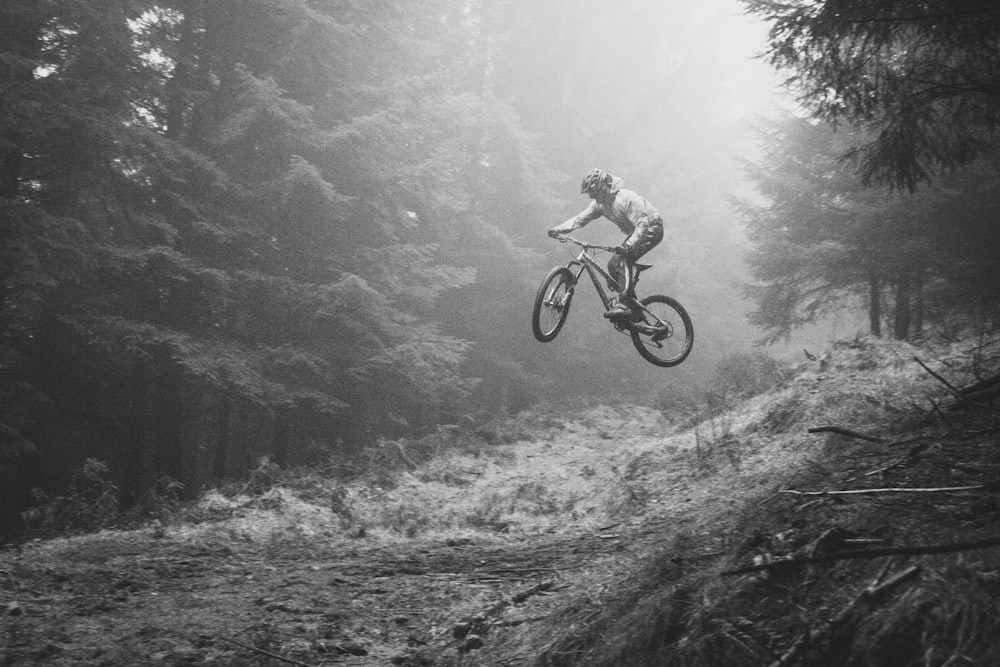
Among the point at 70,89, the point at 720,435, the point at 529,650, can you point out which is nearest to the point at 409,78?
the point at 70,89

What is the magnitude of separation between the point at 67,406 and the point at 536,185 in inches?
477

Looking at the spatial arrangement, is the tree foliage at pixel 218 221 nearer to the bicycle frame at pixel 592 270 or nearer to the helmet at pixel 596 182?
the bicycle frame at pixel 592 270

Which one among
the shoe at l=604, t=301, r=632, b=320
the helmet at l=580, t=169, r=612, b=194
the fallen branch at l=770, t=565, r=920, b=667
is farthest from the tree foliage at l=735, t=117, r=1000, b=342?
the fallen branch at l=770, t=565, r=920, b=667

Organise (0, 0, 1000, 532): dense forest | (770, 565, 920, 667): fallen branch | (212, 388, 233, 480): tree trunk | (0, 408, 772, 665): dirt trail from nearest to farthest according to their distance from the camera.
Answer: (770, 565, 920, 667): fallen branch < (0, 408, 772, 665): dirt trail < (0, 0, 1000, 532): dense forest < (212, 388, 233, 480): tree trunk

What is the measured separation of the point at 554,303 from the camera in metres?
7.96

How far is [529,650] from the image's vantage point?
377 centimetres

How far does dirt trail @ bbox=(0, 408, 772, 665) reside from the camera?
4.34 m

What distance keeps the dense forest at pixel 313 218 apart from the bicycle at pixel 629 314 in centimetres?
286

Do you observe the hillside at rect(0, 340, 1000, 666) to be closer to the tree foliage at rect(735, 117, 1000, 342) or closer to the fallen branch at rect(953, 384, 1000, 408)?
the fallen branch at rect(953, 384, 1000, 408)

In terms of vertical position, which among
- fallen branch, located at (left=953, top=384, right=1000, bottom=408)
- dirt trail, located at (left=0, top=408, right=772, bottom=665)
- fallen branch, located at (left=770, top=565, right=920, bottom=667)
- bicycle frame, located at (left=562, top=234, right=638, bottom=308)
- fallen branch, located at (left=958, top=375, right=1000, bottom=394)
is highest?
bicycle frame, located at (left=562, top=234, right=638, bottom=308)

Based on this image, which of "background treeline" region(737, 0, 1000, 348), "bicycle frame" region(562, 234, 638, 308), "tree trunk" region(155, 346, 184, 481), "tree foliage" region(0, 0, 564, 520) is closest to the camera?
"background treeline" region(737, 0, 1000, 348)

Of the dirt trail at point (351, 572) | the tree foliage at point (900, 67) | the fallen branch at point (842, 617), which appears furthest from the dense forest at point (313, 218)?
the fallen branch at point (842, 617)

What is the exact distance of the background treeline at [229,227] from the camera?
10.2 meters

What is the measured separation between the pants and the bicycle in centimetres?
7
